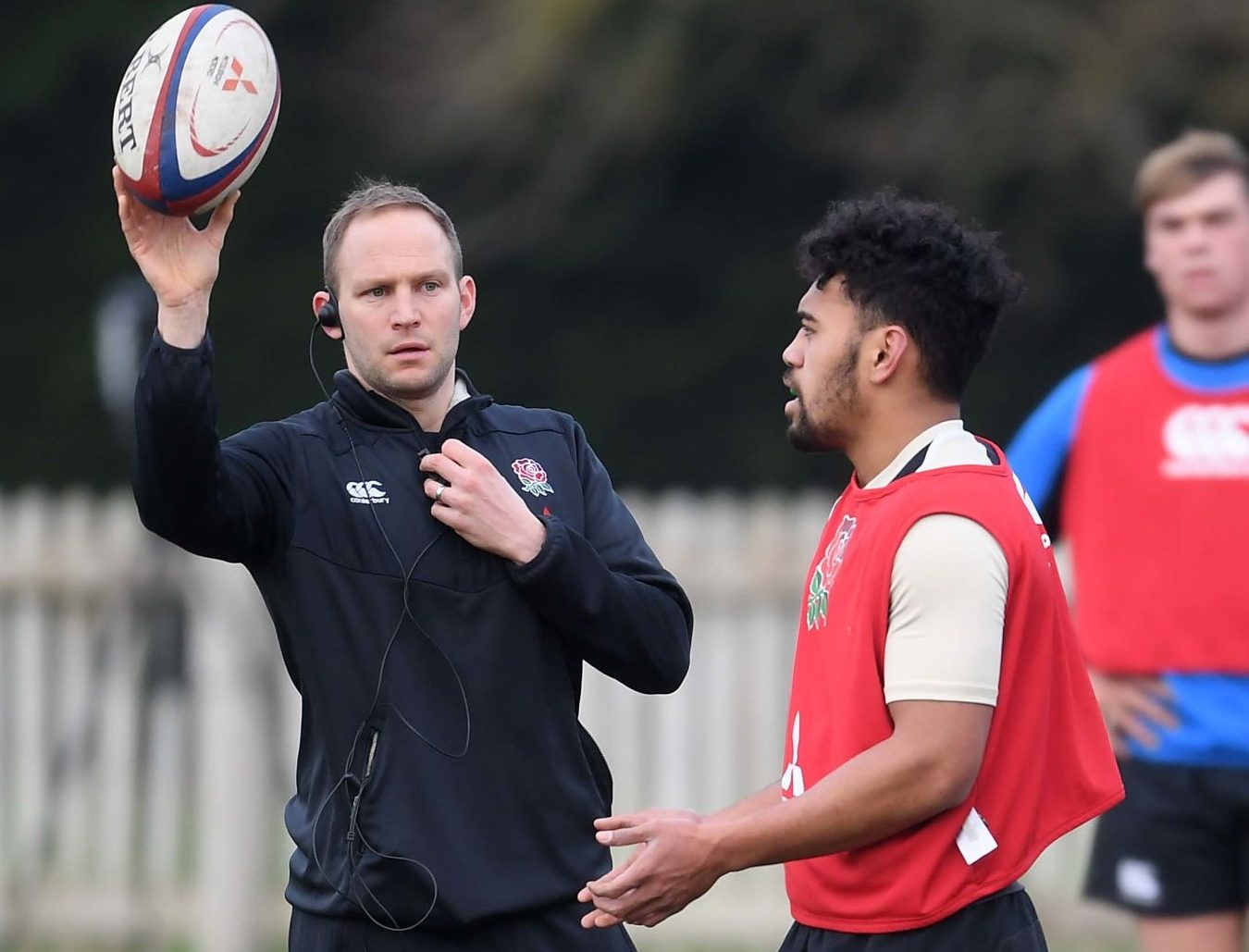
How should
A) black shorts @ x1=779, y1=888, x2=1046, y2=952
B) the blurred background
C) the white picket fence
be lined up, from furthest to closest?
1. the blurred background
2. the white picket fence
3. black shorts @ x1=779, y1=888, x2=1046, y2=952

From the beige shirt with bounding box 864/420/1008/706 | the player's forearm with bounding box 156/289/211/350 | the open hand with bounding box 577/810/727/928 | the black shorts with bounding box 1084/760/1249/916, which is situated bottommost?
the black shorts with bounding box 1084/760/1249/916

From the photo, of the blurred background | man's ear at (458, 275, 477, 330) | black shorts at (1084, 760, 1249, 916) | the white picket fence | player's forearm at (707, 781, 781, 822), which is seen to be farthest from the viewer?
the blurred background

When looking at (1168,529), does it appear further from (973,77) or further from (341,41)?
(341,41)

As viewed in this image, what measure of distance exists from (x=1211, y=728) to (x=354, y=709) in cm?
259

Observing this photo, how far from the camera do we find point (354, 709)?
139 inches

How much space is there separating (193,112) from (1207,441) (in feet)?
9.64

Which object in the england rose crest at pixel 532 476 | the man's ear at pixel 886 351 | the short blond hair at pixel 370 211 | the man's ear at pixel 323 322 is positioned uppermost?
the short blond hair at pixel 370 211

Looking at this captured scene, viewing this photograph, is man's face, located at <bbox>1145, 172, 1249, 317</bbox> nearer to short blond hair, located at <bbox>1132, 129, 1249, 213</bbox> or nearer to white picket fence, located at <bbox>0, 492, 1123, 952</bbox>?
short blond hair, located at <bbox>1132, 129, 1249, 213</bbox>

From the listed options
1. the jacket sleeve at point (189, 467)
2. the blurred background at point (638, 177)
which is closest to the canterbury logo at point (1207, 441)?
the jacket sleeve at point (189, 467)

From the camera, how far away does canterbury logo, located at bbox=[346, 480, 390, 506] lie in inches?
142

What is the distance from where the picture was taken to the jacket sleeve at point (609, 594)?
3.51 metres

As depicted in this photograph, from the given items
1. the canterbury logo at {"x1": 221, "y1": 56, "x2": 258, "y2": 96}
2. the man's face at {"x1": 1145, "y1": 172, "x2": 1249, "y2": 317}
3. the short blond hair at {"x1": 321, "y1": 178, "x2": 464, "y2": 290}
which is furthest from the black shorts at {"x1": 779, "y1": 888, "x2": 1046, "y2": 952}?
the man's face at {"x1": 1145, "y1": 172, "x2": 1249, "y2": 317}

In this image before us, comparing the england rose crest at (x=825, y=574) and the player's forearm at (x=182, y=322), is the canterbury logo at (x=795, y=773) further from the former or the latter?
the player's forearm at (x=182, y=322)

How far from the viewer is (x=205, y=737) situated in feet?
25.8
